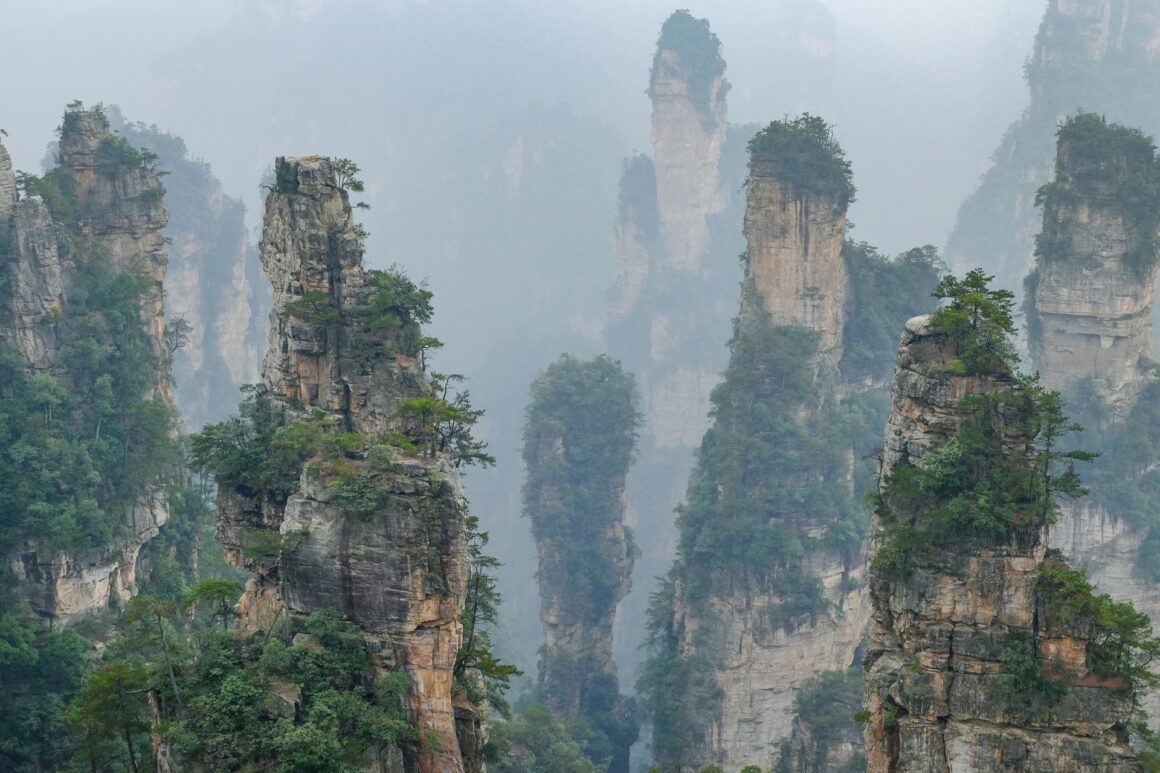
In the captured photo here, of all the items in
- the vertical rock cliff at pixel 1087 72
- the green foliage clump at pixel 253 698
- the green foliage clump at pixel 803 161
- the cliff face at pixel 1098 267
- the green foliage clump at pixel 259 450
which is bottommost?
the green foliage clump at pixel 253 698

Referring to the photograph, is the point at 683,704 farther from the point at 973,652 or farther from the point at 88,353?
the point at 973,652

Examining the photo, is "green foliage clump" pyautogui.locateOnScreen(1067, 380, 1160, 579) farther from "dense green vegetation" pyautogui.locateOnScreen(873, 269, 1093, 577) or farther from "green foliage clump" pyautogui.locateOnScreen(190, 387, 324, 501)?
"green foliage clump" pyautogui.locateOnScreen(190, 387, 324, 501)

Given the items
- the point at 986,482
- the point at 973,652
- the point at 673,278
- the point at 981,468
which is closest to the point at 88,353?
the point at 981,468

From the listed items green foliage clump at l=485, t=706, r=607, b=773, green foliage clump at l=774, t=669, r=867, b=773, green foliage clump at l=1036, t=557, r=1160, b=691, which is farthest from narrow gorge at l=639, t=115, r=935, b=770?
green foliage clump at l=1036, t=557, r=1160, b=691

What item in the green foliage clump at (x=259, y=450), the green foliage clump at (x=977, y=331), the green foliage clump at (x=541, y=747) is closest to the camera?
the green foliage clump at (x=977, y=331)

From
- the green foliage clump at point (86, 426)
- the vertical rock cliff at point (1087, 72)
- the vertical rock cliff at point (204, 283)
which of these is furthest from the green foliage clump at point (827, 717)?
the vertical rock cliff at point (1087, 72)

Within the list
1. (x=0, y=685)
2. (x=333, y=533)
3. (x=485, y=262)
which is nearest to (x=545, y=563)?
(x=0, y=685)

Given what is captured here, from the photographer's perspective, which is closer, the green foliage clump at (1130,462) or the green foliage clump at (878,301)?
the green foliage clump at (1130,462)

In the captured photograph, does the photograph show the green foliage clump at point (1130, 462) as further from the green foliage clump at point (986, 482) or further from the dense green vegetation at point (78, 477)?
the dense green vegetation at point (78, 477)

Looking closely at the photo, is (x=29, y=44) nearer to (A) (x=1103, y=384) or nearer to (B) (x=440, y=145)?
(B) (x=440, y=145)
